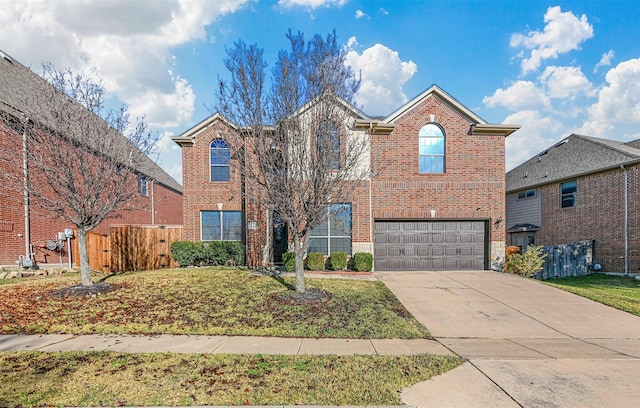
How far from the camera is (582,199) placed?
16.2 meters

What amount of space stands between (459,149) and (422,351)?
10.3m

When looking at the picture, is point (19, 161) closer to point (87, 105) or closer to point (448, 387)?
point (87, 105)

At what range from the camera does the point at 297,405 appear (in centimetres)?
333

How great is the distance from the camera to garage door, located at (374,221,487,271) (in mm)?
12750

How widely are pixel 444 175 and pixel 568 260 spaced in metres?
8.04

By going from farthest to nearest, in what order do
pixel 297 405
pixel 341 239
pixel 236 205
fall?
pixel 236 205 < pixel 341 239 < pixel 297 405

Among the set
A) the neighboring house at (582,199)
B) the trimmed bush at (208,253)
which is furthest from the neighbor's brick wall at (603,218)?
the trimmed bush at (208,253)

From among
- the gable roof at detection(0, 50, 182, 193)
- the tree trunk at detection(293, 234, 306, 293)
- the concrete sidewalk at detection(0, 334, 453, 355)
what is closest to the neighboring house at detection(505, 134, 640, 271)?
the concrete sidewalk at detection(0, 334, 453, 355)

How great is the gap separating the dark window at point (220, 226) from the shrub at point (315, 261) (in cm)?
409

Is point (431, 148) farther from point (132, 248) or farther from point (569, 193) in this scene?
point (132, 248)

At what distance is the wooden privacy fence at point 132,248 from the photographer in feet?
38.0

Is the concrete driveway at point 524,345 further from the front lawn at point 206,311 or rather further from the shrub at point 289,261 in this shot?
the shrub at point 289,261

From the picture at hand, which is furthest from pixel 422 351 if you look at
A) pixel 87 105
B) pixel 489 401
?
pixel 87 105

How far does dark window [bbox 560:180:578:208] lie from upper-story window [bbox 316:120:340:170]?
16793 millimetres
